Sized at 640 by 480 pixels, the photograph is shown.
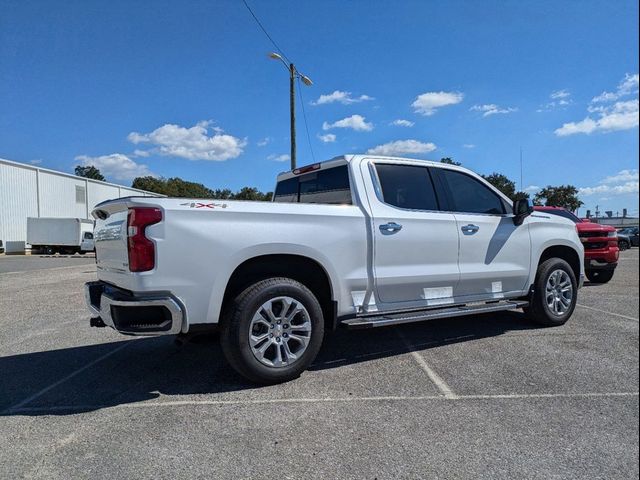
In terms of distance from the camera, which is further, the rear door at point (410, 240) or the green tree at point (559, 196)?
the green tree at point (559, 196)

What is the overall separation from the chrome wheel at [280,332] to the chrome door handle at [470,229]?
2.08 m

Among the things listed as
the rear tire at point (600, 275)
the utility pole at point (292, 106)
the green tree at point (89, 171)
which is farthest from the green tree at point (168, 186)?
the rear tire at point (600, 275)

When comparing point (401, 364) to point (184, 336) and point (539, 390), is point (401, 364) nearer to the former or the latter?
point (539, 390)

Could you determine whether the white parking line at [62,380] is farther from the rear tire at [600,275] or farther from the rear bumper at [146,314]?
the rear tire at [600,275]

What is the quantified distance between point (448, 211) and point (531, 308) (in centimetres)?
183

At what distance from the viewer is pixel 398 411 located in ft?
10.9

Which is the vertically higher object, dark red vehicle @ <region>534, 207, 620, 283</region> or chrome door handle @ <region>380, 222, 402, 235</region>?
chrome door handle @ <region>380, 222, 402, 235</region>

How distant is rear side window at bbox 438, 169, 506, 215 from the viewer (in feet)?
16.8

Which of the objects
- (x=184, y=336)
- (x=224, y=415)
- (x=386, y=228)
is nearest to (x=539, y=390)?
(x=386, y=228)

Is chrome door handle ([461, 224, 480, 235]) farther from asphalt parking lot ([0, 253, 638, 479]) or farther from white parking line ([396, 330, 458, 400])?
white parking line ([396, 330, 458, 400])

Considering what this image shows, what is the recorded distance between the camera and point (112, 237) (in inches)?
156

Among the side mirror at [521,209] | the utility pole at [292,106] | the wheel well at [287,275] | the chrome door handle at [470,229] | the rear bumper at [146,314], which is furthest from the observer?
the utility pole at [292,106]

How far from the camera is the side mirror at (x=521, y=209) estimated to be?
529 cm

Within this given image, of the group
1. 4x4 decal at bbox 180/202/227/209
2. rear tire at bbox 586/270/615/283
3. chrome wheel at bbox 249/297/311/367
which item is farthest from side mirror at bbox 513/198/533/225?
rear tire at bbox 586/270/615/283
